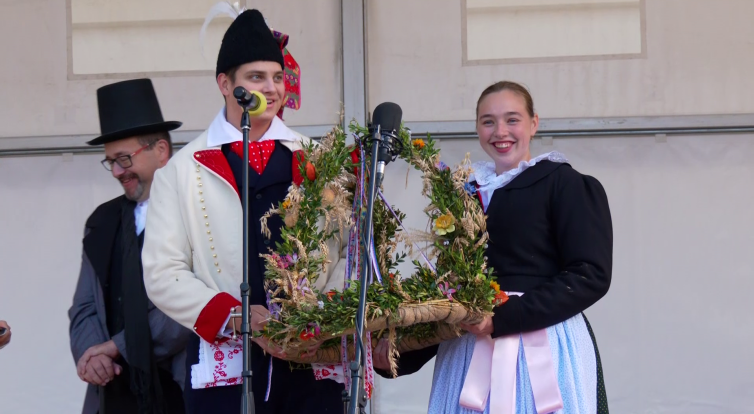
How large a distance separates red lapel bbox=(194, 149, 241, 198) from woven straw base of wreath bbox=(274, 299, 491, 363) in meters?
0.57

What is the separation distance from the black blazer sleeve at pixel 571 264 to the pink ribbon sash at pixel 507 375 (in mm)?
49

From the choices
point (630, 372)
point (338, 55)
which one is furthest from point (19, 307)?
point (630, 372)

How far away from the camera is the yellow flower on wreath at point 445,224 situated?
2561 millimetres

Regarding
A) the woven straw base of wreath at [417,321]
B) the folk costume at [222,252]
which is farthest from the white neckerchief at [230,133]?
A: the woven straw base of wreath at [417,321]

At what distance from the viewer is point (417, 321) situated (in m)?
2.37

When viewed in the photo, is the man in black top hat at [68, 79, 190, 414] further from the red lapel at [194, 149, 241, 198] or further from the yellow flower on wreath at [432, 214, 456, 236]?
the yellow flower on wreath at [432, 214, 456, 236]

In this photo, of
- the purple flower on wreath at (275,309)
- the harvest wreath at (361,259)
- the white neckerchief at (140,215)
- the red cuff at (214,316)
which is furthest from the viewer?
the white neckerchief at (140,215)

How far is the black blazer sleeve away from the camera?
256cm

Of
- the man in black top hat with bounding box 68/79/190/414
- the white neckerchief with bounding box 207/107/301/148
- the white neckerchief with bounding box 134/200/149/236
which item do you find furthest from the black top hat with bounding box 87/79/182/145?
the white neckerchief with bounding box 207/107/301/148

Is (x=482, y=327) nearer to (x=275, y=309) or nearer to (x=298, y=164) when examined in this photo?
(x=275, y=309)

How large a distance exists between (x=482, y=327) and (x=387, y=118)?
66cm

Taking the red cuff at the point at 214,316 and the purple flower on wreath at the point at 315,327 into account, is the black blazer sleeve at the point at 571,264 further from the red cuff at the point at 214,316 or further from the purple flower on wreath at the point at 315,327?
the red cuff at the point at 214,316

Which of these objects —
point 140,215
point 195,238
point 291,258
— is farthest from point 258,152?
point 140,215

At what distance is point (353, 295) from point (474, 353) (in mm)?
487
